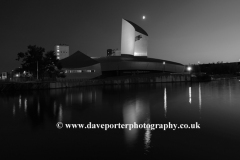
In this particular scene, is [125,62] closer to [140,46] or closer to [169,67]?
[140,46]

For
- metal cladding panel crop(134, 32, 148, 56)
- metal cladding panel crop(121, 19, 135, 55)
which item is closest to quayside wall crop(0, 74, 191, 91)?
metal cladding panel crop(134, 32, 148, 56)

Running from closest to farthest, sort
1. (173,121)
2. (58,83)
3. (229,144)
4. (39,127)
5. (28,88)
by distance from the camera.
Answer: (229,144), (39,127), (173,121), (28,88), (58,83)

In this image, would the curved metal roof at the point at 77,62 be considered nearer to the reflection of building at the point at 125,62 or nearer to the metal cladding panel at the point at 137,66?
the reflection of building at the point at 125,62

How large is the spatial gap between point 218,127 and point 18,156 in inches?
367

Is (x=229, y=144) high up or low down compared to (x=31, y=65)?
down

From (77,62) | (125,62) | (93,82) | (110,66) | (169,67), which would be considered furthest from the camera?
(169,67)

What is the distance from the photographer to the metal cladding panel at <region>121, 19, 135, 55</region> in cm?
7512

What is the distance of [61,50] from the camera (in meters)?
137

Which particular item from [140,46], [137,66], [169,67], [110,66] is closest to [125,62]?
[137,66]

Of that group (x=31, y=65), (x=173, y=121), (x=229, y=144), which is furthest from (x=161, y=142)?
(x=31, y=65)

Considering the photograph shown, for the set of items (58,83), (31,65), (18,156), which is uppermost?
(31,65)

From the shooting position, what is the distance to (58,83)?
37781 millimetres

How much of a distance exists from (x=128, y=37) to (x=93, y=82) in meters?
35.9

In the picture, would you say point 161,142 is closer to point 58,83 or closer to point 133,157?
point 133,157
